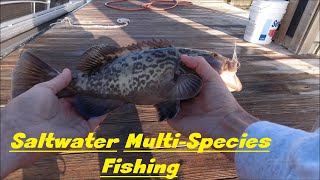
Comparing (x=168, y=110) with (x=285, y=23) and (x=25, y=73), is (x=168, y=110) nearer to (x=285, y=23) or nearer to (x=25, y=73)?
(x=25, y=73)

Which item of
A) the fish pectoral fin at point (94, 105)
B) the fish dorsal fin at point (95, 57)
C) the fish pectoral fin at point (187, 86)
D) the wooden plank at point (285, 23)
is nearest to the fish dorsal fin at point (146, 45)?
the fish dorsal fin at point (95, 57)

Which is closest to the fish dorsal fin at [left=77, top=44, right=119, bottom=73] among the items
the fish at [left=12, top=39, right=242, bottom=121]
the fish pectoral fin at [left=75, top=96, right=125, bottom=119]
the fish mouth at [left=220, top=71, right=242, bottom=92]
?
the fish at [left=12, top=39, right=242, bottom=121]

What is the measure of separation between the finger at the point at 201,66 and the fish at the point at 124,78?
49 mm

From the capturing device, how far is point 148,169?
8.34 ft

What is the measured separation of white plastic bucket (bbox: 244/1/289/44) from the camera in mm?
5496

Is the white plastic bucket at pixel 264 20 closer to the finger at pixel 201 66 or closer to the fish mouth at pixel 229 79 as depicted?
the fish mouth at pixel 229 79

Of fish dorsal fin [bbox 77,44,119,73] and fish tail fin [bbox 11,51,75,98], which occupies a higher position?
fish dorsal fin [bbox 77,44,119,73]

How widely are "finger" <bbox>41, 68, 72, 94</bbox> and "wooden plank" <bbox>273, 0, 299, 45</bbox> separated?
17.4 feet

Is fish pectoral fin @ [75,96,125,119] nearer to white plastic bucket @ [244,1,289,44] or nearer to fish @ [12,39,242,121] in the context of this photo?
fish @ [12,39,242,121]

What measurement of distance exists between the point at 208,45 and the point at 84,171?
4190 millimetres

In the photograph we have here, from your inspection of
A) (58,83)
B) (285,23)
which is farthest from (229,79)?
(285,23)

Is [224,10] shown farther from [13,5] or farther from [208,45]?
[13,5]

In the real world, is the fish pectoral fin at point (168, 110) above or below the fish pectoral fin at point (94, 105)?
above

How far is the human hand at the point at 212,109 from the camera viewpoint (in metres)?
2.14
